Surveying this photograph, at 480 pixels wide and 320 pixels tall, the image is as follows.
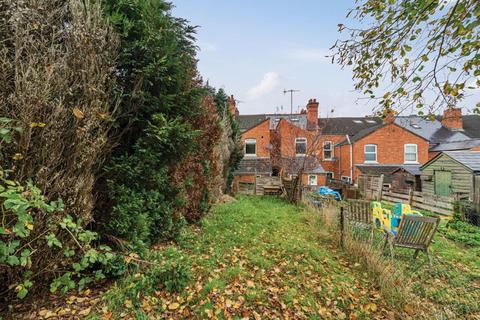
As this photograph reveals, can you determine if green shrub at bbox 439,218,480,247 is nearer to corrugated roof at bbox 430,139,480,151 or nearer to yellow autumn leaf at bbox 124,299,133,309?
yellow autumn leaf at bbox 124,299,133,309

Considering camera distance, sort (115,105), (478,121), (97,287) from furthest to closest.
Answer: (478,121), (115,105), (97,287)

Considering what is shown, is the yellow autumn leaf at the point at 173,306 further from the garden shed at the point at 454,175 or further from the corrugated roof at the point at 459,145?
Result: the corrugated roof at the point at 459,145

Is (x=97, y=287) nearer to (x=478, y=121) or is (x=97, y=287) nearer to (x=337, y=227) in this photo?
(x=337, y=227)

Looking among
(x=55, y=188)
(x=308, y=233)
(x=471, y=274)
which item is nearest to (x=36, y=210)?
(x=55, y=188)

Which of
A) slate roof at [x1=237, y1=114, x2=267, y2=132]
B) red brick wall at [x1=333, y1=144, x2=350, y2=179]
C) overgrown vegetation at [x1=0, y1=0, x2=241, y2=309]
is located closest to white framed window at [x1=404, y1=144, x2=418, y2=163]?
red brick wall at [x1=333, y1=144, x2=350, y2=179]

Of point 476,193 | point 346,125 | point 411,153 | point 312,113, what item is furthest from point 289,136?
point 411,153

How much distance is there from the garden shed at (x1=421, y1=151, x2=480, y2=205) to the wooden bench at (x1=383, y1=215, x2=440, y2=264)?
30.6 ft

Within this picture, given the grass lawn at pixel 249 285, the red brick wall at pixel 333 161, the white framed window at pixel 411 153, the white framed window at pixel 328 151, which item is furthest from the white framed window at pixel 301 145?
the grass lawn at pixel 249 285

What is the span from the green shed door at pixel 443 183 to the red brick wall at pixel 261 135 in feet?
43.3

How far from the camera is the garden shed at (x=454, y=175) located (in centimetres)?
1206

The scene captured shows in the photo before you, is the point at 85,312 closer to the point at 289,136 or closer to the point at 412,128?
the point at 289,136

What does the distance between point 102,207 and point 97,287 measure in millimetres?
1106

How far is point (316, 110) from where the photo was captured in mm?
24672

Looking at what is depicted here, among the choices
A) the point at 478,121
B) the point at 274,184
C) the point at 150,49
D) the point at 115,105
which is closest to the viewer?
the point at 115,105
